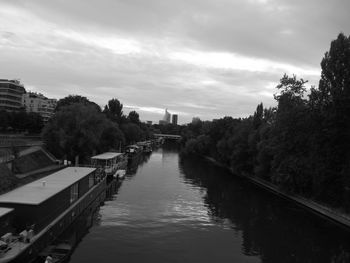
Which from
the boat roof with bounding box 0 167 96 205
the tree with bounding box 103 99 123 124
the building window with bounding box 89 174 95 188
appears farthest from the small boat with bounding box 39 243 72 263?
the tree with bounding box 103 99 123 124

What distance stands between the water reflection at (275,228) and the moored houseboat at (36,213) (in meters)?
15.6

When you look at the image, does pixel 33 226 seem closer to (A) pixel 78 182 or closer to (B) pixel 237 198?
(A) pixel 78 182

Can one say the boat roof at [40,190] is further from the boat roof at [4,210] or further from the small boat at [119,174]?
the small boat at [119,174]

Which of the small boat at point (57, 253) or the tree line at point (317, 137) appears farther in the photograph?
the tree line at point (317, 137)

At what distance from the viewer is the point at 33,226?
25.4 metres

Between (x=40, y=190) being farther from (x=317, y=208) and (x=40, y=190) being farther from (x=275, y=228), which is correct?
(x=317, y=208)

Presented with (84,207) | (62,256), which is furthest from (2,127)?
(62,256)

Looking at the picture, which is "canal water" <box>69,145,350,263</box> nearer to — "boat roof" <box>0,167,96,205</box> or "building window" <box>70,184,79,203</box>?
"building window" <box>70,184,79,203</box>

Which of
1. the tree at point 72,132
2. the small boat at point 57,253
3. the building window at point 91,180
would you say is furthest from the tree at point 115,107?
the small boat at point 57,253

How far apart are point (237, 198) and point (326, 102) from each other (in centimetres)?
1910

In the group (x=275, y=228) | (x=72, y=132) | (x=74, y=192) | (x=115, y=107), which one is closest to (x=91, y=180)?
(x=74, y=192)

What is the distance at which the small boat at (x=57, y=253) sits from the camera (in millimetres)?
25059

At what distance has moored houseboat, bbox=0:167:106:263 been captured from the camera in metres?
23.3

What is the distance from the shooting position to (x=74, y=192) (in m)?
37.8
